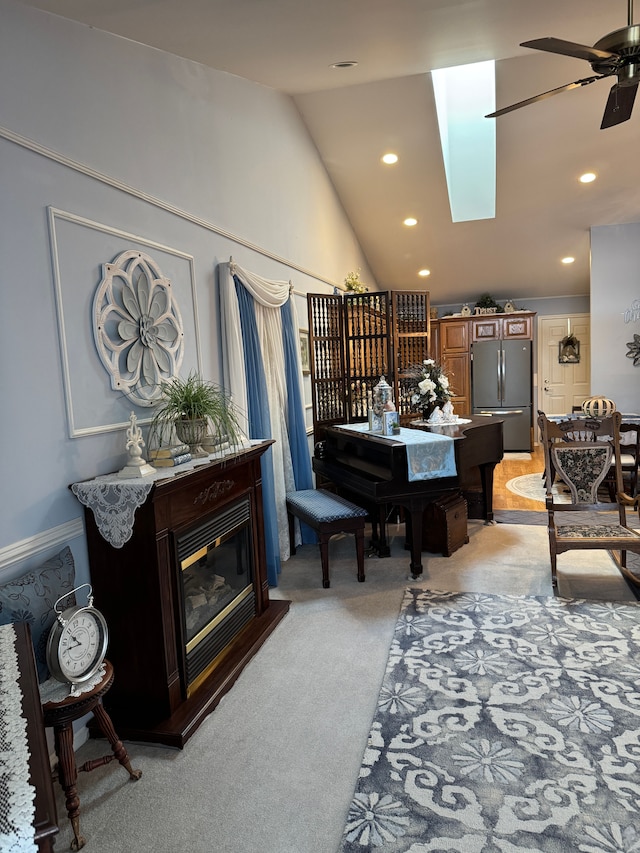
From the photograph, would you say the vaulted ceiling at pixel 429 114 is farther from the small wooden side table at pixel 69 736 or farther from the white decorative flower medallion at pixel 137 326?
the small wooden side table at pixel 69 736

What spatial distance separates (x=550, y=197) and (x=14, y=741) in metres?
6.99

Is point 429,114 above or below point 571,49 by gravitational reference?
above

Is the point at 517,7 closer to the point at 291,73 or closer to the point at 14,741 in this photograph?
the point at 291,73

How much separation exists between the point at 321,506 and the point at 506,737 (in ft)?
6.72

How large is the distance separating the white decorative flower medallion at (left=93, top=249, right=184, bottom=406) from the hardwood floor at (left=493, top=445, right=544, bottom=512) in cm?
398

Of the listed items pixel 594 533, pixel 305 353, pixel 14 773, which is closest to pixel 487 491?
pixel 594 533

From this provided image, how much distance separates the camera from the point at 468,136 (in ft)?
20.4

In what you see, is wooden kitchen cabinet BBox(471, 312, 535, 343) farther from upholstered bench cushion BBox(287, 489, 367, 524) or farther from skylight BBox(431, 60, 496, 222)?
upholstered bench cushion BBox(287, 489, 367, 524)

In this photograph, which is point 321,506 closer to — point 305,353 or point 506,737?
point 305,353

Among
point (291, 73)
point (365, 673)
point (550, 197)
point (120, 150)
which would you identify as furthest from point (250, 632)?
point (550, 197)

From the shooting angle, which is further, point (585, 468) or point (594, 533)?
point (585, 468)

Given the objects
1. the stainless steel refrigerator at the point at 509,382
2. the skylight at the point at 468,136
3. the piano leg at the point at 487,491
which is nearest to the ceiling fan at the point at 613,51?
the skylight at the point at 468,136

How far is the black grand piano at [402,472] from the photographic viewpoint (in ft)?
12.5

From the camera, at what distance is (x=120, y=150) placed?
265 cm
